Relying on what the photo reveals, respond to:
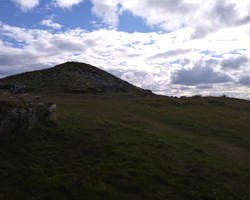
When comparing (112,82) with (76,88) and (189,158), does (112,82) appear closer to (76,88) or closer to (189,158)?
(76,88)

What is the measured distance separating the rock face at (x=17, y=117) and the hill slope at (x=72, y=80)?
3260 centimetres

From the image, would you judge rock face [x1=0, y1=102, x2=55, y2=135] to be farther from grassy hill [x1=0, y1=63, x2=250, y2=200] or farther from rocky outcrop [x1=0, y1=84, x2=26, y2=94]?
rocky outcrop [x1=0, y1=84, x2=26, y2=94]

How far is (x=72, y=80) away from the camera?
55.5 metres

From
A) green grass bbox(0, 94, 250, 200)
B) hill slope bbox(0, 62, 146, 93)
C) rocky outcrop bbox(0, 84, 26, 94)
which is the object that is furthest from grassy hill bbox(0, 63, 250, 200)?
hill slope bbox(0, 62, 146, 93)

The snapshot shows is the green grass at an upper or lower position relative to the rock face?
lower

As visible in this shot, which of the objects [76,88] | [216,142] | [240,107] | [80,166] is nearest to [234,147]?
[216,142]

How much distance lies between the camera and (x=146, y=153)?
1222 cm

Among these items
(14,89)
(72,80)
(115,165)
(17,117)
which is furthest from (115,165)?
(72,80)

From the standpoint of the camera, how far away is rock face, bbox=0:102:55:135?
12320mm

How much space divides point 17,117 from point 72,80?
143 ft

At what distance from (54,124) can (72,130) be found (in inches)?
57.5

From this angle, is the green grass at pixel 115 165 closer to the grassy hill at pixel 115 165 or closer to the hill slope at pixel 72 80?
the grassy hill at pixel 115 165

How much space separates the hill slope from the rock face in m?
32.6

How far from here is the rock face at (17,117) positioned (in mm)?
12320
